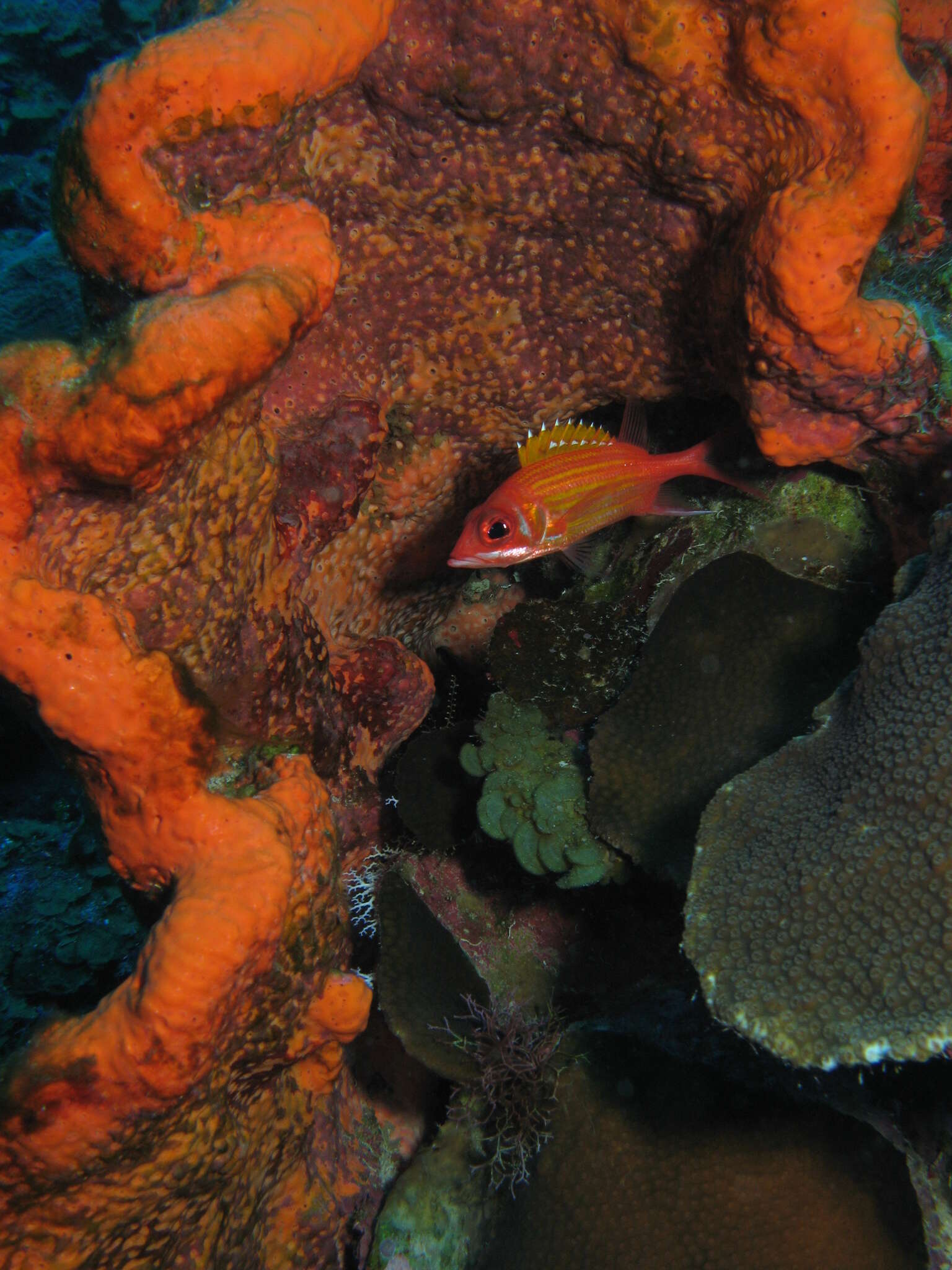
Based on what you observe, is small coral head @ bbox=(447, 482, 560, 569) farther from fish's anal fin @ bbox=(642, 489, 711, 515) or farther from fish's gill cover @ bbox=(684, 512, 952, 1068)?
fish's gill cover @ bbox=(684, 512, 952, 1068)

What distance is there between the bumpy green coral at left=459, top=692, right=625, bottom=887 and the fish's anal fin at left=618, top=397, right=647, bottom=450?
4.03ft

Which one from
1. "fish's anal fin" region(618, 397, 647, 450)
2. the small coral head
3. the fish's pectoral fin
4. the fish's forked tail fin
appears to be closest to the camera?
the small coral head

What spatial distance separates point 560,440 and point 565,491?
221mm

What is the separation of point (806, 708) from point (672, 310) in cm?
164

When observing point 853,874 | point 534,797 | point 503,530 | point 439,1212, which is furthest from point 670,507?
point 439,1212

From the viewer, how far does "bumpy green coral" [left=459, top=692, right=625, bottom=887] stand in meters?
2.90

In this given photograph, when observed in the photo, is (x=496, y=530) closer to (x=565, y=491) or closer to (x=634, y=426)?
(x=565, y=491)

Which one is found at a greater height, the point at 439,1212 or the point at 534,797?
the point at 534,797

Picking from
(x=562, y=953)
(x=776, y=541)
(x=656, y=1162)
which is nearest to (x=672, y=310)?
(x=776, y=541)

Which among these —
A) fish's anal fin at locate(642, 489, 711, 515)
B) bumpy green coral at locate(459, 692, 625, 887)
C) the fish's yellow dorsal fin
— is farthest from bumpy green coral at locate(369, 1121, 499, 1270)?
the fish's yellow dorsal fin

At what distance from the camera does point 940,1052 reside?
5.14 feet

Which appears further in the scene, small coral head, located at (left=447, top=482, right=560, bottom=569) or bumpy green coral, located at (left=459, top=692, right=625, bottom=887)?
bumpy green coral, located at (left=459, top=692, right=625, bottom=887)

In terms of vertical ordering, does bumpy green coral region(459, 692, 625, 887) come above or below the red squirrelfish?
below

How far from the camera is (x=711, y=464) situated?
9.38 ft
